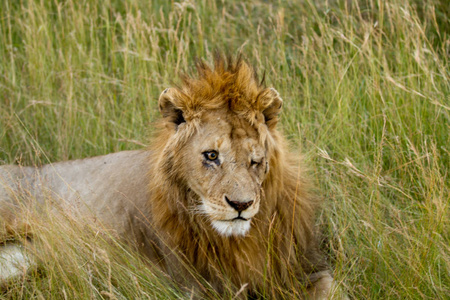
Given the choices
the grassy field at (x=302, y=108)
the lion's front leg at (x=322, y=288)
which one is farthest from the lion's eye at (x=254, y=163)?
the lion's front leg at (x=322, y=288)

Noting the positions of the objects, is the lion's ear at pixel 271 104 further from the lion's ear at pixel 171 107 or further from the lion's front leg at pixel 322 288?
the lion's front leg at pixel 322 288

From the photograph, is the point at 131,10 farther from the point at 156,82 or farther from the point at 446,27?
the point at 446,27

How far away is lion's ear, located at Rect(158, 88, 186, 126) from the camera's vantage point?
3.48 m

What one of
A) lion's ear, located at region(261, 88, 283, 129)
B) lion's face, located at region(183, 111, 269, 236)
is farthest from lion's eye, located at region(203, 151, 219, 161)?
lion's ear, located at region(261, 88, 283, 129)

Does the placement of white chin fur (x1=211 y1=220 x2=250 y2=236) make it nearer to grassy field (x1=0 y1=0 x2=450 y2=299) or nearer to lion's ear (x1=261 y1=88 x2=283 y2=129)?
grassy field (x1=0 y1=0 x2=450 y2=299)

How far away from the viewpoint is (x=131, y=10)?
6473 mm

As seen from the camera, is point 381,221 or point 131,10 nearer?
point 381,221

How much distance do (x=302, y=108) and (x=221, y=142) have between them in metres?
2.19

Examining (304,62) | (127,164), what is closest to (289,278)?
(127,164)

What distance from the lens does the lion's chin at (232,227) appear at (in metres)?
3.23

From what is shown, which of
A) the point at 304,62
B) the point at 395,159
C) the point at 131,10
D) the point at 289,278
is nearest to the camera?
the point at 289,278

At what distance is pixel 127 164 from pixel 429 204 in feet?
7.23

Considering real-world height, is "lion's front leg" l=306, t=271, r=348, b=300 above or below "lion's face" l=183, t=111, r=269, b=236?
below

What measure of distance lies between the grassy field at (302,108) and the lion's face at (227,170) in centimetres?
51
